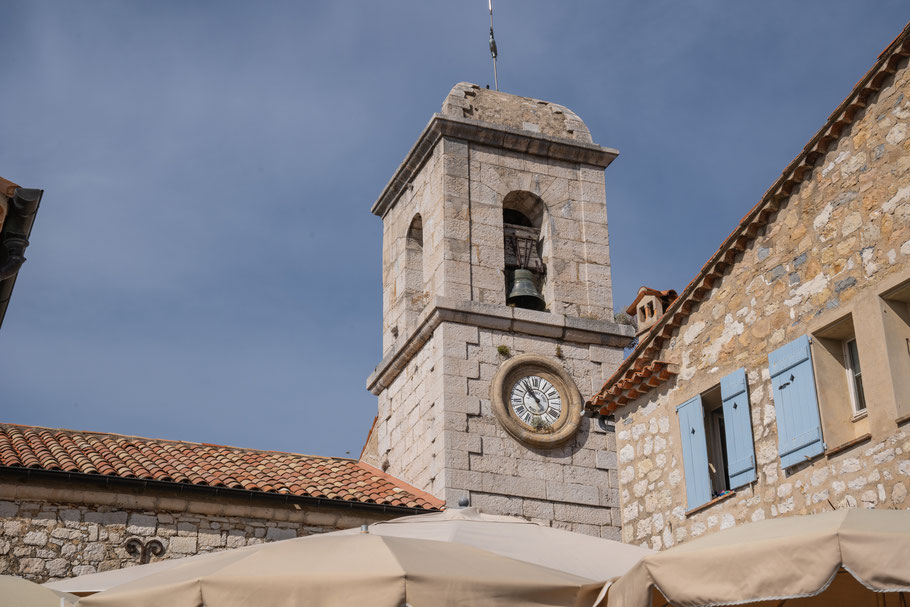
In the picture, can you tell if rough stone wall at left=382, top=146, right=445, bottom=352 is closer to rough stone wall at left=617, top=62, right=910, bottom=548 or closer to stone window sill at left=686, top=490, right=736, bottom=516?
rough stone wall at left=617, top=62, right=910, bottom=548

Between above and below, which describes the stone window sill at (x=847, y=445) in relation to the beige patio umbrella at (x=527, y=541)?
above

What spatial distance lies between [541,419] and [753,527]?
10.7 m

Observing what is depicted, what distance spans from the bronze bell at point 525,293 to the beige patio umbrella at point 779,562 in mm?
11513

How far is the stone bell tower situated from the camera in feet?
52.4

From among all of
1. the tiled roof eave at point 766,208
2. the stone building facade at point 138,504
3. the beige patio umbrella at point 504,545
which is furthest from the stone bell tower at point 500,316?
the beige patio umbrella at point 504,545

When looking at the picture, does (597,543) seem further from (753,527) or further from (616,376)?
(616,376)

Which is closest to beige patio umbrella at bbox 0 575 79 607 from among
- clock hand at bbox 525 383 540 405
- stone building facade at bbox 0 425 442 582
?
stone building facade at bbox 0 425 442 582

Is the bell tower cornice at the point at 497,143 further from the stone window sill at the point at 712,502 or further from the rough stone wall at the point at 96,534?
the stone window sill at the point at 712,502

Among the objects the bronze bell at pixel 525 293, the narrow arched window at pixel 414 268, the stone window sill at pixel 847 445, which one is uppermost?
the narrow arched window at pixel 414 268

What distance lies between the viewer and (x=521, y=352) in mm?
16812

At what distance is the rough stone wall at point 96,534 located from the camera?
13.0 metres

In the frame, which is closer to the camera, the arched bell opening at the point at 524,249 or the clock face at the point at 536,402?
the clock face at the point at 536,402

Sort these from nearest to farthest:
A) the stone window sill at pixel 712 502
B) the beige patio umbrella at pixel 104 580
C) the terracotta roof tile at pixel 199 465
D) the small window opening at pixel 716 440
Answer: the beige patio umbrella at pixel 104 580, the stone window sill at pixel 712 502, the small window opening at pixel 716 440, the terracotta roof tile at pixel 199 465

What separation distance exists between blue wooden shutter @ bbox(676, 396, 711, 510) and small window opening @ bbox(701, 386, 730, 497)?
0.13 meters
